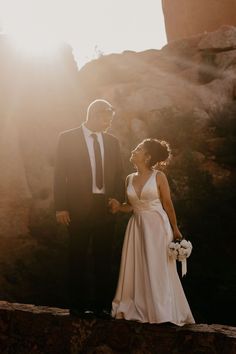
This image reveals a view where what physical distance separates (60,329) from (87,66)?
46.4 feet

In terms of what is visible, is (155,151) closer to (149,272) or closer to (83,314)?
(149,272)

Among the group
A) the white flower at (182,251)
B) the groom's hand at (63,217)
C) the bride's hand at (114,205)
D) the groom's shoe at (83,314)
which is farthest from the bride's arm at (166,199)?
the groom's shoe at (83,314)

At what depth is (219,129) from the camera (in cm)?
1295

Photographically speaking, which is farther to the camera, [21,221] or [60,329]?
[21,221]

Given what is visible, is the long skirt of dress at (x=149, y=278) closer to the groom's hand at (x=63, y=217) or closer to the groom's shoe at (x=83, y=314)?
the groom's shoe at (x=83, y=314)

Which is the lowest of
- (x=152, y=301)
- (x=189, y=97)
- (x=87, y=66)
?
(x=152, y=301)

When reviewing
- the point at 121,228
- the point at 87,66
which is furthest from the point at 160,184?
the point at 87,66

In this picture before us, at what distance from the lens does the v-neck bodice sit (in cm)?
484

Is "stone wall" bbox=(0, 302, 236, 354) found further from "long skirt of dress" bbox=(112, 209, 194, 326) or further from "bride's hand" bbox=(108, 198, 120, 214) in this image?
"bride's hand" bbox=(108, 198, 120, 214)

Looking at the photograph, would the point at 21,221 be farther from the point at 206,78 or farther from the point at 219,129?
the point at 206,78

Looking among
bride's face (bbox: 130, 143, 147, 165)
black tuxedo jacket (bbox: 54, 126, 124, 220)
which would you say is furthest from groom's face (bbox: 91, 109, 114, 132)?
bride's face (bbox: 130, 143, 147, 165)

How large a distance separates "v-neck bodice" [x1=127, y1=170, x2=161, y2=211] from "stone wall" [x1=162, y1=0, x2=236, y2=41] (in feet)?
57.4

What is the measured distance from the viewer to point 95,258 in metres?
4.91

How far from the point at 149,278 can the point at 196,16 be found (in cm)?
1888
